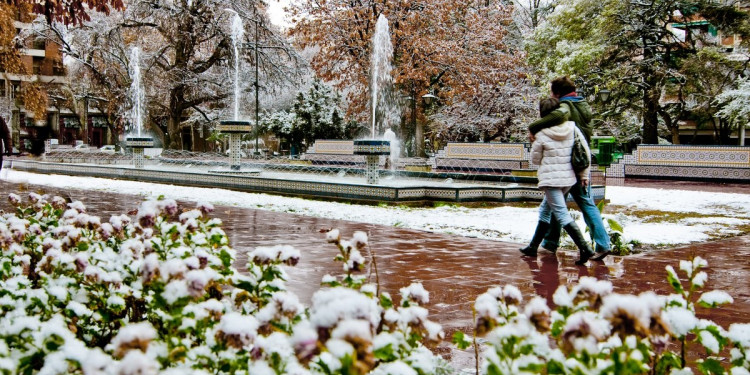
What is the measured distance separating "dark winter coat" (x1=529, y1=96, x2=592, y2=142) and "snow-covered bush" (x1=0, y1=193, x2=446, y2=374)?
3.66m

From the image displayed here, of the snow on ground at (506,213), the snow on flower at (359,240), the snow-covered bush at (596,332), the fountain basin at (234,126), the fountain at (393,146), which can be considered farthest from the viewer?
the fountain at (393,146)

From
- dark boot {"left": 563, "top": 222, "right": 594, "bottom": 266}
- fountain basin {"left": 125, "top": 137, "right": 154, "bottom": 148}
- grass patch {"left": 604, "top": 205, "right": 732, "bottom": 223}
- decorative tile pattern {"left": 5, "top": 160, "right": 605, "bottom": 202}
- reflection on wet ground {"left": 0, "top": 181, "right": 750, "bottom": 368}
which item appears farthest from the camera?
fountain basin {"left": 125, "top": 137, "right": 154, "bottom": 148}

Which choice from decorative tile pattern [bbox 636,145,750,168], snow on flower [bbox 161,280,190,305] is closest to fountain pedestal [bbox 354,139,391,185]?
snow on flower [bbox 161,280,190,305]

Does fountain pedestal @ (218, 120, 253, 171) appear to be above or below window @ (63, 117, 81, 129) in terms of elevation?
below

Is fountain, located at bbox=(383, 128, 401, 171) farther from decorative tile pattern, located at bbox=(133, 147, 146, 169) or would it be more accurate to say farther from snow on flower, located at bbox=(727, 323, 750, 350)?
snow on flower, located at bbox=(727, 323, 750, 350)

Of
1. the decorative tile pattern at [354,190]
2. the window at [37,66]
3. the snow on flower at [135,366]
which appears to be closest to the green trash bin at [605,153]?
the decorative tile pattern at [354,190]

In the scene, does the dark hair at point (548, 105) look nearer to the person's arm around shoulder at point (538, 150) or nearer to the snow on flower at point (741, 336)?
the person's arm around shoulder at point (538, 150)

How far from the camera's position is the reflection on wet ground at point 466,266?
4891 millimetres

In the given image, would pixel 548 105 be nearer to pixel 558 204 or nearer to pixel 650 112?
pixel 558 204

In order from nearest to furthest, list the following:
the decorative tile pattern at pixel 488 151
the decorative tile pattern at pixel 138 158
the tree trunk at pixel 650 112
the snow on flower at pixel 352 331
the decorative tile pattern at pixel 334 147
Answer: the snow on flower at pixel 352 331
the decorative tile pattern at pixel 138 158
the tree trunk at pixel 650 112
the decorative tile pattern at pixel 488 151
the decorative tile pattern at pixel 334 147

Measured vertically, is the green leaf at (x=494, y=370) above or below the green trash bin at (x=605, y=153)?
below

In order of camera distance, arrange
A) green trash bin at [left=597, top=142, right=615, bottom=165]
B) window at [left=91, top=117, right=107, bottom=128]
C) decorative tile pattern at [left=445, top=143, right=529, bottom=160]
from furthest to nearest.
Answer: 1. window at [left=91, top=117, right=107, bottom=128]
2. decorative tile pattern at [left=445, top=143, right=529, bottom=160]
3. green trash bin at [left=597, top=142, right=615, bottom=165]

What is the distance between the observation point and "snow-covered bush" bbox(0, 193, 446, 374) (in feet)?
4.70

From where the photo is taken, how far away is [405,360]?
1903 millimetres
